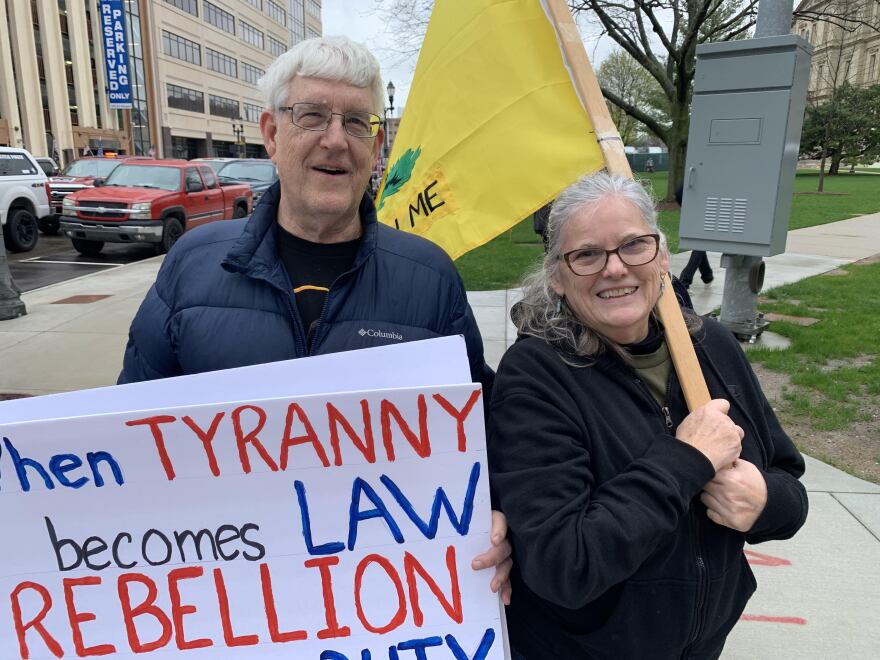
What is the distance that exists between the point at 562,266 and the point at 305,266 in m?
0.69

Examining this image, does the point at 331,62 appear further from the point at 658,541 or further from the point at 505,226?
the point at 658,541

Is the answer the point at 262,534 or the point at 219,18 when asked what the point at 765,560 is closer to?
the point at 262,534

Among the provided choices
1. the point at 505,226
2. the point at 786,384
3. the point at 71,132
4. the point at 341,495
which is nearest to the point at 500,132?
the point at 505,226

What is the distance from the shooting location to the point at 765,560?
10.5 feet

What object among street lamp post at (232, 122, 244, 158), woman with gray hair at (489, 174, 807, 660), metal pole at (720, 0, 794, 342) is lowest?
metal pole at (720, 0, 794, 342)

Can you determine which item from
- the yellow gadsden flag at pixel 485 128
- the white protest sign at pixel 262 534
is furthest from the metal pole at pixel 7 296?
the white protest sign at pixel 262 534

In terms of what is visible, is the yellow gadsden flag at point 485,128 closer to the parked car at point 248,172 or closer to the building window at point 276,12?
the parked car at point 248,172

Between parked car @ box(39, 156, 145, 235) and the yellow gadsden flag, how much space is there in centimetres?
1452

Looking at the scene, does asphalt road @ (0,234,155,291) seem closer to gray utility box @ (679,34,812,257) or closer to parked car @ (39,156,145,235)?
parked car @ (39,156,145,235)

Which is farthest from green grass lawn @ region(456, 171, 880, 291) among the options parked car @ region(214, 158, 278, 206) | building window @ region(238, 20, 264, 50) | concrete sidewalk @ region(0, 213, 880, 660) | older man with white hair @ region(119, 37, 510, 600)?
building window @ region(238, 20, 264, 50)

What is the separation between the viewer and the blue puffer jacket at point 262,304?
5.64ft

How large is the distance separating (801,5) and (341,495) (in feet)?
63.9

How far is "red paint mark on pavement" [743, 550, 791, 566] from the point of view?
3.16 meters

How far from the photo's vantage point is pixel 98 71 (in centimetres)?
5028
